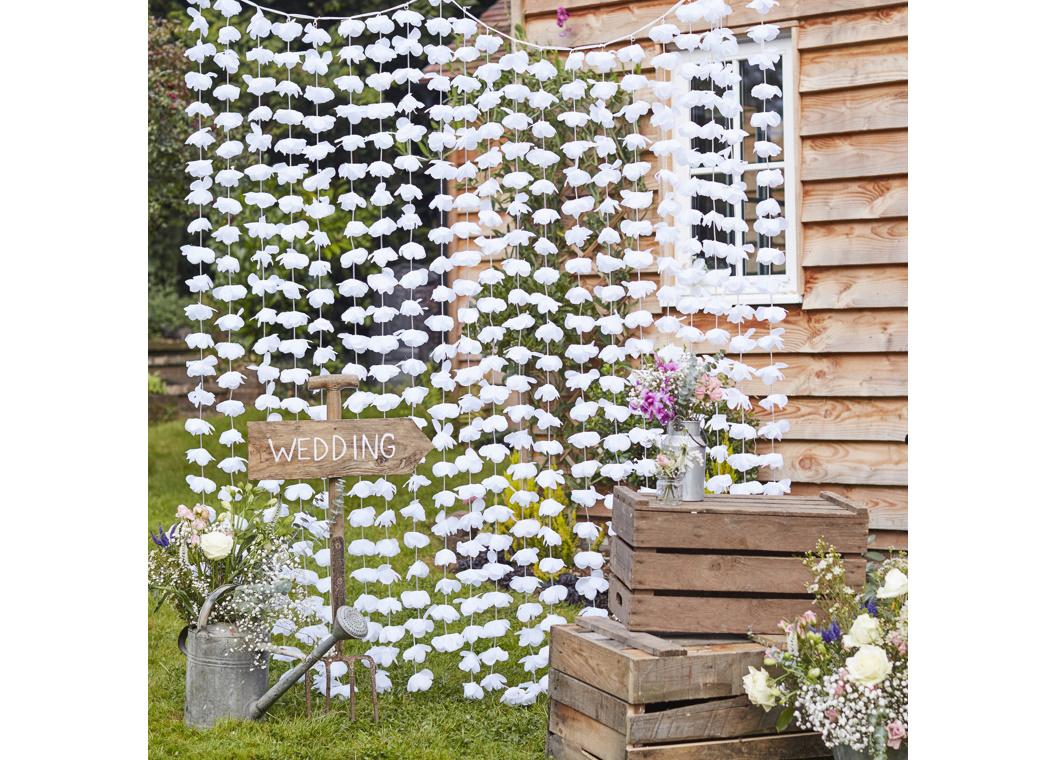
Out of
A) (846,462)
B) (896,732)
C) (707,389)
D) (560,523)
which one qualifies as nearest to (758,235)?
(846,462)

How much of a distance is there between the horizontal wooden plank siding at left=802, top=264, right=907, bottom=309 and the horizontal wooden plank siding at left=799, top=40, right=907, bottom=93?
33.0 inches

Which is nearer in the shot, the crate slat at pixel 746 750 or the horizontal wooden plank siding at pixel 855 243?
the crate slat at pixel 746 750

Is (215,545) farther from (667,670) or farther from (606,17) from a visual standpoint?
Result: (606,17)

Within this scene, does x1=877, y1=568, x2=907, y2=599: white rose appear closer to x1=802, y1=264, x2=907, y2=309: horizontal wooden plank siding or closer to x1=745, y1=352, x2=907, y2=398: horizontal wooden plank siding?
x1=745, y1=352, x2=907, y2=398: horizontal wooden plank siding

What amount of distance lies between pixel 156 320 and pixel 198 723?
10163mm

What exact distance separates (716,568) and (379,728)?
50.3 inches

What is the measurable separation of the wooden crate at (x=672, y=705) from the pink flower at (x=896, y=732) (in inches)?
19.0

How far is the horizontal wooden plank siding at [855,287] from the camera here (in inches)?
203

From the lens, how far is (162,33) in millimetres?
9031

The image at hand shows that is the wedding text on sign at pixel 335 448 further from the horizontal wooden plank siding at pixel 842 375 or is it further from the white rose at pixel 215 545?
the horizontal wooden plank siding at pixel 842 375

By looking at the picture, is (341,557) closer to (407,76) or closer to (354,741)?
(354,741)

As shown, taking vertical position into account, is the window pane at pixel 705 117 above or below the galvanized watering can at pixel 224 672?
above

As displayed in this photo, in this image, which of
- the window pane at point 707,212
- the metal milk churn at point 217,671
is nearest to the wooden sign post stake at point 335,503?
the metal milk churn at point 217,671

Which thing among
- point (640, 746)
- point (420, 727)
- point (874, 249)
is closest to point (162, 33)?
→ point (874, 249)
